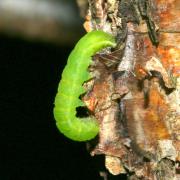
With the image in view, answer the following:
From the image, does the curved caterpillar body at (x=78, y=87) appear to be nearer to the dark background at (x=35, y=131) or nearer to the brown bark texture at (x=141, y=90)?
the brown bark texture at (x=141, y=90)

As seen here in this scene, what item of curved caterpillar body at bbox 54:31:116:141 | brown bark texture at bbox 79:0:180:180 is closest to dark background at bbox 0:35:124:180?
curved caterpillar body at bbox 54:31:116:141

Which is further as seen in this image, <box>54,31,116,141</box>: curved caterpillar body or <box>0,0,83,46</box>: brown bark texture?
<box>54,31,116,141</box>: curved caterpillar body

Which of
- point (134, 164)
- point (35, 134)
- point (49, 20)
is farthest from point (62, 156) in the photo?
point (49, 20)

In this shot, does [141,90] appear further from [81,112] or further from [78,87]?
[81,112]

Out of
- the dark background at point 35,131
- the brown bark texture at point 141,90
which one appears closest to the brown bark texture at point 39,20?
the brown bark texture at point 141,90

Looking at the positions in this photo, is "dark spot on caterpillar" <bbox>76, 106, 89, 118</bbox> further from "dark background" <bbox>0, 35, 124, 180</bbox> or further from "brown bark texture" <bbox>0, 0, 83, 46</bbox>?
"dark background" <bbox>0, 35, 124, 180</bbox>

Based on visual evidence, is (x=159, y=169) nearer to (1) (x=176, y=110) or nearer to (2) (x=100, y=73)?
(1) (x=176, y=110)
